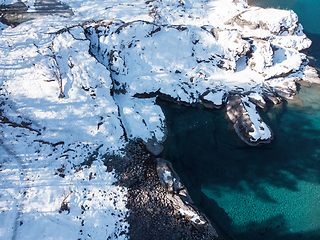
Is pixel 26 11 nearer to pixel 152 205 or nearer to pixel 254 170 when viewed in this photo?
pixel 152 205

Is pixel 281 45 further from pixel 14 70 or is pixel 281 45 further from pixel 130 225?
pixel 14 70

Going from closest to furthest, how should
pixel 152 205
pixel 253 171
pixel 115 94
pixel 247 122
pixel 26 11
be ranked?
pixel 152 205
pixel 253 171
pixel 247 122
pixel 115 94
pixel 26 11

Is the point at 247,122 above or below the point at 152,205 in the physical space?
above

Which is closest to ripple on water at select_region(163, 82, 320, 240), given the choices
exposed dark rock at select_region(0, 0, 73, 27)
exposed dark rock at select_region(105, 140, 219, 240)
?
exposed dark rock at select_region(105, 140, 219, 240)

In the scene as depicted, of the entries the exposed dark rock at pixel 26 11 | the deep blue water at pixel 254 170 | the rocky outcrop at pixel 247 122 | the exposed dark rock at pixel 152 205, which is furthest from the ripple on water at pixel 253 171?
the exposed dark rock at pixel 26 11

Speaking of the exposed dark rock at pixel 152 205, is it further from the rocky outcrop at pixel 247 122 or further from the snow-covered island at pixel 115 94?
the rocky outcrop at pixel 247 122

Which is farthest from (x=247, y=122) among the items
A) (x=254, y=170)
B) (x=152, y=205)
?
(x=152, y=205)
